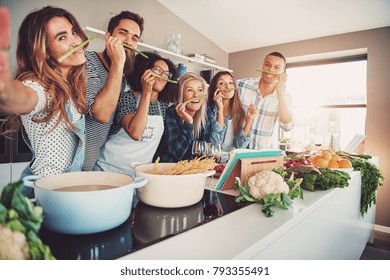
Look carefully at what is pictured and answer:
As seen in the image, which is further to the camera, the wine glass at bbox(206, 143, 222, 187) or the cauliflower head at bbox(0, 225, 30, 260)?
the wine glass at bbox(206, 143, 222, 187)

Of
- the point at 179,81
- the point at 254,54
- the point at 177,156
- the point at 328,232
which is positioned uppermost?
the point at 254,54

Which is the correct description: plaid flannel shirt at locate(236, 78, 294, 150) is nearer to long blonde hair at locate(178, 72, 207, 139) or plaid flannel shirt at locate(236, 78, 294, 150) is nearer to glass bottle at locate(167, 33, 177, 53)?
long blonde hair at locate(178, 72, 207, 139)

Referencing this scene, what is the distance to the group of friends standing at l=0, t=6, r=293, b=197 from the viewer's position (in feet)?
2.89

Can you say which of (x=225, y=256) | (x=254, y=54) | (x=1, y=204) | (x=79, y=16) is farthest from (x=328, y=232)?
(x=79, y=16)

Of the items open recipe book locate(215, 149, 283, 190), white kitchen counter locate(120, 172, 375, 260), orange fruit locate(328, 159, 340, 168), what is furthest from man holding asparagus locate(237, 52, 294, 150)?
open recipe book locate(215, 149, 283, 190)

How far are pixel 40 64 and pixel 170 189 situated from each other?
632 millimetres

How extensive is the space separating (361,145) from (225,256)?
2002 mm

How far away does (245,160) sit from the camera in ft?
2.81

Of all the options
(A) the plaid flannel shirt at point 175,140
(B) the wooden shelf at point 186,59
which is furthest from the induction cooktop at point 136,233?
(B) the wooden shelf at point 186,59

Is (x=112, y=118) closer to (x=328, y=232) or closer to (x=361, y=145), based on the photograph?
(x=328, y=232)

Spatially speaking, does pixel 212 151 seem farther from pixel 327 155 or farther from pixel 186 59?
pixel 186 59

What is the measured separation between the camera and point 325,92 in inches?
62.2

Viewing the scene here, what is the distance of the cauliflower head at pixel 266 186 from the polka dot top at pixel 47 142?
0.66 meters

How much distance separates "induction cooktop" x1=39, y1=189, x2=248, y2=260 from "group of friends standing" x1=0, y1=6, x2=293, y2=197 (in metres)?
0.33
